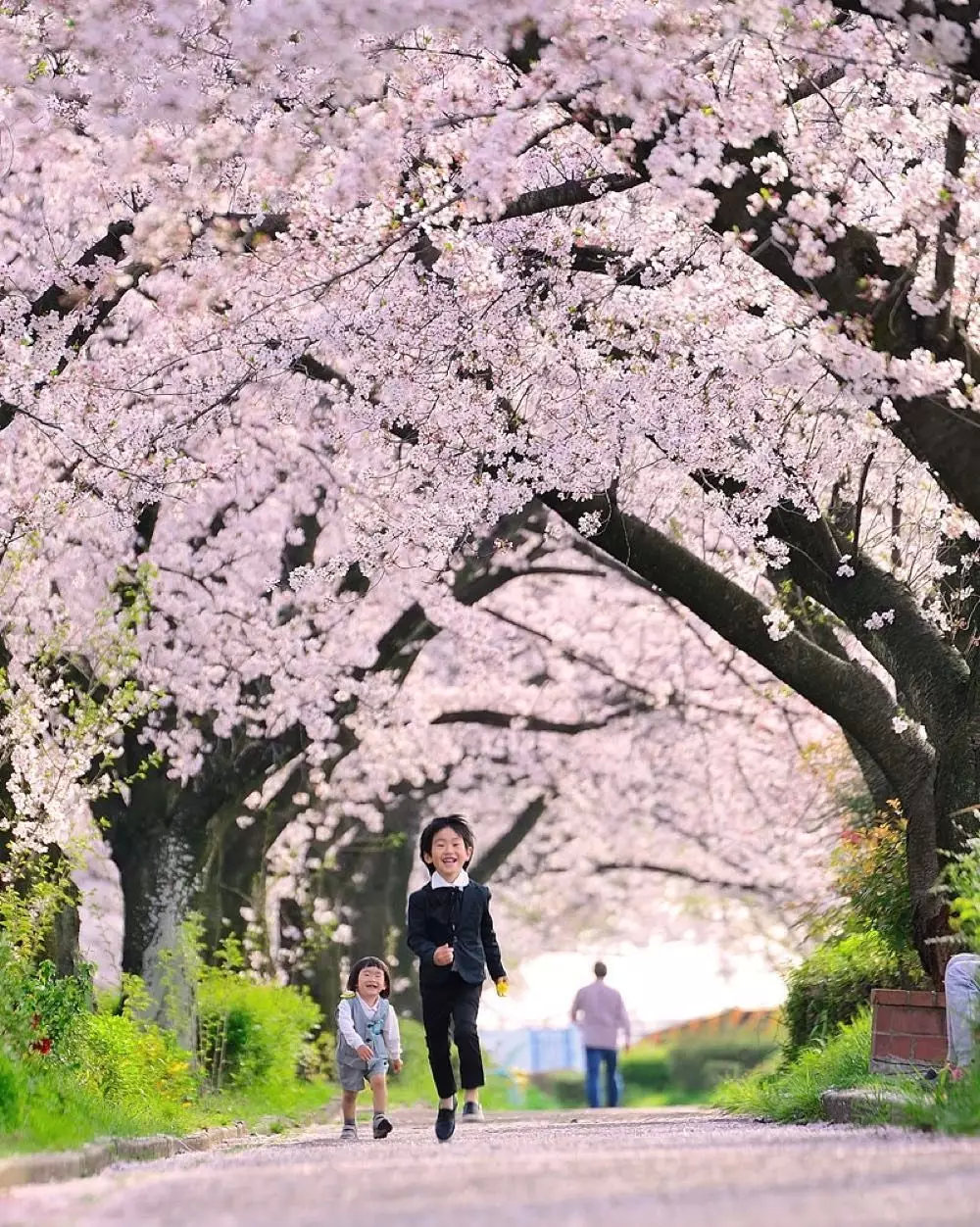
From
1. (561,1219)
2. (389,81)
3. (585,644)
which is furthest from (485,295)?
(585,644)

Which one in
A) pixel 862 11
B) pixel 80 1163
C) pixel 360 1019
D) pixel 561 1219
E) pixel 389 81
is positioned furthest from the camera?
pixel 360 1019

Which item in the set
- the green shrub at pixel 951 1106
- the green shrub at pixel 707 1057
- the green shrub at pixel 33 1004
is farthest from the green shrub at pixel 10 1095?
the green shrub at pixel 707 1057

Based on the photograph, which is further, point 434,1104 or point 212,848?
point 434,1104

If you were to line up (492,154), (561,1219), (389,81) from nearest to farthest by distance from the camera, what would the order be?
(561,1219) → (492,154) → (389,81)

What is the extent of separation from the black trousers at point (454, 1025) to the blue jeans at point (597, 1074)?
12505 mm

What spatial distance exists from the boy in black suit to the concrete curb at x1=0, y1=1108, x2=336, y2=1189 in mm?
1648

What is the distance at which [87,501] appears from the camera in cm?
1659

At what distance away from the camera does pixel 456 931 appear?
1159 centimetres

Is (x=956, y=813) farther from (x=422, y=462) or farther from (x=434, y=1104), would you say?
(x=434, y=1104)

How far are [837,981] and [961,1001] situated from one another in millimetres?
6156

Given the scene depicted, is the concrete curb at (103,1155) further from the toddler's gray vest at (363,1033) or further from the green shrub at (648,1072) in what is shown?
the green shrub at (648,1072)

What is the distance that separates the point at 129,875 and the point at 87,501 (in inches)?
209

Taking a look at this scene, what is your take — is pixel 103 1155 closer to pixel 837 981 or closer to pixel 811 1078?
pixel 811 1078

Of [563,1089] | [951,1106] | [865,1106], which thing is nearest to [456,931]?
[865,1106]
